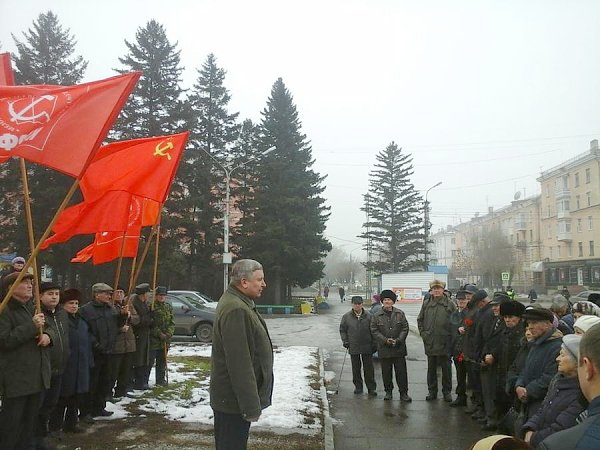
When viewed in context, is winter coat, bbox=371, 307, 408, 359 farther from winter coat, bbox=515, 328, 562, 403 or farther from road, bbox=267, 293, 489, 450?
winter coat, bbox=515, 328, 562, 403

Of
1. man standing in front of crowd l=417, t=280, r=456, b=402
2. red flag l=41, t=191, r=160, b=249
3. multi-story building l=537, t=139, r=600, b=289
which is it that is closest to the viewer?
red flag l=41, t=191, r=160, b=249

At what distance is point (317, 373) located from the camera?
11.1 meters

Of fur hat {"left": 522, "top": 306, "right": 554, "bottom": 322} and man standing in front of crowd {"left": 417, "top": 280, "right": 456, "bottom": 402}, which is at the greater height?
fur hat {"left": 522, "top": 306, "right": 554, "bottom": 322}

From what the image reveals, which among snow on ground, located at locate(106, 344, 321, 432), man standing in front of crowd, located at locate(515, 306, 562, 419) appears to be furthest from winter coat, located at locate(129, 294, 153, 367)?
man standing in front of crowd, located at locate(515, 306, 562, 419)

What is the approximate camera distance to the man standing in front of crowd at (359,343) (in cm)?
945

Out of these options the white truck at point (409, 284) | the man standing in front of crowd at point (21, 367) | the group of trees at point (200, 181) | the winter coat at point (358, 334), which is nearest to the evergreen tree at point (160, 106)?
the group of trees at point (200, 181)

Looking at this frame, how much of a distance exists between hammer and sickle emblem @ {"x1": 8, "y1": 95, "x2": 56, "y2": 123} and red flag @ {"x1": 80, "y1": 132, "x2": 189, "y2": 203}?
6.89 feet

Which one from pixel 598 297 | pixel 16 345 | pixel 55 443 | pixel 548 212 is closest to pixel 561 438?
pixel 16 345

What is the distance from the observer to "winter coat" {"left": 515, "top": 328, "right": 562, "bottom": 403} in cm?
484

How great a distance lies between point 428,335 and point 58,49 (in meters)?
30.4

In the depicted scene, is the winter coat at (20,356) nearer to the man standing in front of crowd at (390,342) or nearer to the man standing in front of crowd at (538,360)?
the man standing in front of crowd at (538,360)

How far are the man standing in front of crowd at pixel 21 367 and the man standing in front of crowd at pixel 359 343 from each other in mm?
5765

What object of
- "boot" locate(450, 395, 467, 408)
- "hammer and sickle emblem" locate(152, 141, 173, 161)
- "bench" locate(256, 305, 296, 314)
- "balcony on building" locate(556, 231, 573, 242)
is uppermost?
"balcony on building" locate(556, 231, 573, 242)

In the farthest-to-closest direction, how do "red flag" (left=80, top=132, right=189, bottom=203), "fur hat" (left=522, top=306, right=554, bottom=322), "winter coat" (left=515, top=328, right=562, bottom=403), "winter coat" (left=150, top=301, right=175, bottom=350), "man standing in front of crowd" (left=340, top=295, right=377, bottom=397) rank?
"man standing in front of crowd" (left=340, top=295, right=377, bottom=397) → "winter coat" (left=150, top=301, right=175, bottom=350) → "red flag" (left=80, top=132, right=189, bottom=203) → "fur hat" (left=522, top=306, right=554, bottom=322) → "winter coat" (left=515, top=328, right=562, bottom=403)
